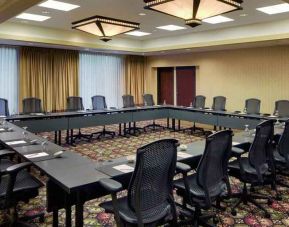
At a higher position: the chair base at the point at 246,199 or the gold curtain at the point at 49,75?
the gold curtain at the point at 49,75

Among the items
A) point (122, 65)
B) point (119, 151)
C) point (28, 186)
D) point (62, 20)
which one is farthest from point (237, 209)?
point (122, 65)

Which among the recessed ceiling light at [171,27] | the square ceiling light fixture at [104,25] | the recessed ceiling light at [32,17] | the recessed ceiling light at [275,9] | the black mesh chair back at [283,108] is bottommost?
the black mesh chair back at [283,108]

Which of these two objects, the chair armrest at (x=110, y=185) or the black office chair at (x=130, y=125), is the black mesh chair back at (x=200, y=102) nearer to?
the black office chair at (x=130, y=125)

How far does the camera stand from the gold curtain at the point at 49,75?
8914 mm

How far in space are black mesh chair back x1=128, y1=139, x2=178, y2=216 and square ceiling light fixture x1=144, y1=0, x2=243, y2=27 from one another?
2.62 m

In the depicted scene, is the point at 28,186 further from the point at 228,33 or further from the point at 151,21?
the point at 228,33

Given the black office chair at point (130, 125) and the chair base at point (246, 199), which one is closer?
the chair base at point (246, 199)

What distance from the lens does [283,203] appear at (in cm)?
366

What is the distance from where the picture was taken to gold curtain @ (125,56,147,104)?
1163cm

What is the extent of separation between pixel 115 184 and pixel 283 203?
257cm

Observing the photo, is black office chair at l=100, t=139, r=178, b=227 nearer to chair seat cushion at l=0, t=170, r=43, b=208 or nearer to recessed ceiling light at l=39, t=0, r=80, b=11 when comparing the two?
chair seat cushion at l=0, t=170, r=43, b=208

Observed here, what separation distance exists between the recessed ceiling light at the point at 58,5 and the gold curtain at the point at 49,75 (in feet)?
11.8

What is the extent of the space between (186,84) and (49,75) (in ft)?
16.3

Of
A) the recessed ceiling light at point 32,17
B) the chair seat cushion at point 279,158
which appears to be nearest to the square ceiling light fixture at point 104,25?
the recessed ceiling light at point 32,17
